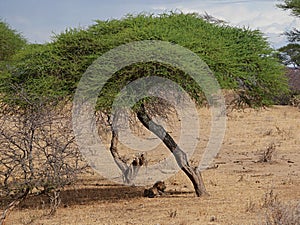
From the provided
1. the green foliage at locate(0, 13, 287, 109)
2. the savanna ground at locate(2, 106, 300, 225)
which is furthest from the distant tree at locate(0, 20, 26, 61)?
the green foliage at locate(0, 13, 287, 109)

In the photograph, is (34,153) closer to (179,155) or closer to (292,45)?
(179,155)

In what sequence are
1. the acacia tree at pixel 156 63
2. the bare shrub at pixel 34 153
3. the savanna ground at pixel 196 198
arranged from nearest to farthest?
the bare shrub at pixel 34 153, the savanna ground at pixel 196 198, the acacia tree at pixel 156 63

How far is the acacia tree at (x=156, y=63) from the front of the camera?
7.78 m

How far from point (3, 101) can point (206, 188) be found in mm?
3427

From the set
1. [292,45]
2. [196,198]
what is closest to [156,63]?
[196,198]

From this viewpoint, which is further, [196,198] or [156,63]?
[196,198]

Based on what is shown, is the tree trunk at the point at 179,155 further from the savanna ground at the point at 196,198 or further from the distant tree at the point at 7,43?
the distant tree at the point at 7,43

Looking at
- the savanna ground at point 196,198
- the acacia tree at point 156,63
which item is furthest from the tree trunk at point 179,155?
the savanna ground at point 196,198

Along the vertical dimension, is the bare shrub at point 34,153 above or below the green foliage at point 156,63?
below

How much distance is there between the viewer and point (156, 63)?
759 centimetres

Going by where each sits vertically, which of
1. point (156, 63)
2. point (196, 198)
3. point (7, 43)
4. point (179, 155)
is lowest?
point (196, 198)

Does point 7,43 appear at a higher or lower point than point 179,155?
higher

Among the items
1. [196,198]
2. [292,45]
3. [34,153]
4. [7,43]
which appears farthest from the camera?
[292,45]

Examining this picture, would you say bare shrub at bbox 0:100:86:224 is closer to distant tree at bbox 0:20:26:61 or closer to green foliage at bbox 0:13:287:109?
green foliage at bbox 0:13:287:109
